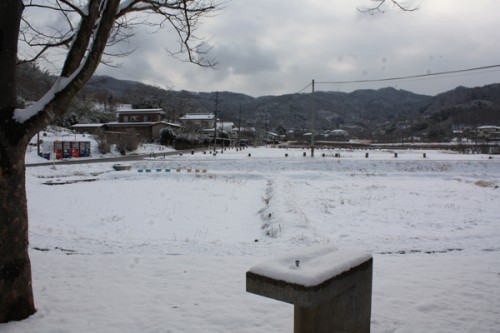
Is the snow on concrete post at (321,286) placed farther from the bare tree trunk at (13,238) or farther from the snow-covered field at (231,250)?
the bare tree trunk at (13,238)

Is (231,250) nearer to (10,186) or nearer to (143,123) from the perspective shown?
(10,186)

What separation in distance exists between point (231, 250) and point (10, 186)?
4612mm

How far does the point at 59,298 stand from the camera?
4.89 meters

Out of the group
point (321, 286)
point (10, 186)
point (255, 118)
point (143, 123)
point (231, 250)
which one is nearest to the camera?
point (321, 286)

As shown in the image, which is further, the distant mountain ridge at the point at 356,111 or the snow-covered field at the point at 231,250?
the distant mountain ridge at the point at 356,111

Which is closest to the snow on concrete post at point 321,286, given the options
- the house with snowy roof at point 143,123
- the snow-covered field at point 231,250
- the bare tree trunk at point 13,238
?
the snow-covered field at point 231,250

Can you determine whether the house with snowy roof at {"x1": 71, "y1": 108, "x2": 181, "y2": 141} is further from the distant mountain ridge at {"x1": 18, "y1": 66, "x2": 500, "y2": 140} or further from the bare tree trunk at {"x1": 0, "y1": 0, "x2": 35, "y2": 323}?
the bare tree trunk at {"x1": 0, "y1": 0, "x2": 35, "y2": 323}

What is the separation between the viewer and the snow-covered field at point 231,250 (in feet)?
14.5

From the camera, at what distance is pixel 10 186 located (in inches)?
156

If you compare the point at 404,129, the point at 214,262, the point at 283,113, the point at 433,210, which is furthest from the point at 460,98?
the point at 214,262

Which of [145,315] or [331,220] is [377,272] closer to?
[145,315]

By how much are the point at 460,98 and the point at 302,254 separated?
170080mm

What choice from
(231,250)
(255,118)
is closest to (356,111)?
(255,118)

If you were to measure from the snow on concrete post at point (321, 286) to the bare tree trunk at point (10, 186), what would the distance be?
2711 millimetres
